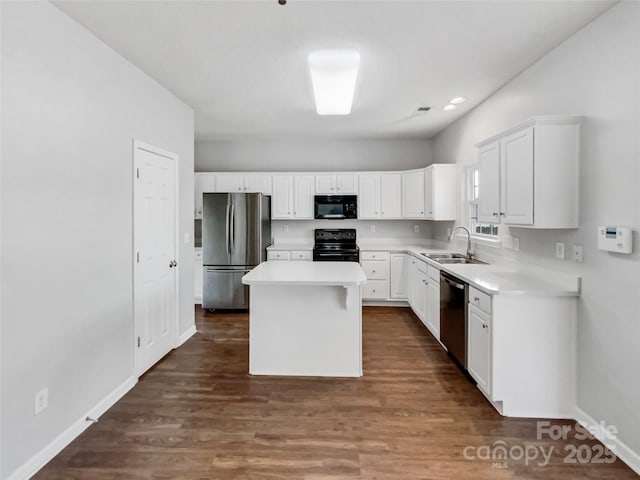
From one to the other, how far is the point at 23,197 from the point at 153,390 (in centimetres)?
178

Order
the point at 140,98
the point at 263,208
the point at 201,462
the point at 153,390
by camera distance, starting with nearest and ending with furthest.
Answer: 1. the point at 201,462
2. the point at 153,390
3. the point at 140,98
4. the point at 263,208

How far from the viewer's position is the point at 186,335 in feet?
13.1

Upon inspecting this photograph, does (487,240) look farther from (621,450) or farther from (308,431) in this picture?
(308,431)

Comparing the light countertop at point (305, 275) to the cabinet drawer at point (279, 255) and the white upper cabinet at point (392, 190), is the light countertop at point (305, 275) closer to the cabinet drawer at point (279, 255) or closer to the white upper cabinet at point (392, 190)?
the cabinet drawer at point (279, 255)

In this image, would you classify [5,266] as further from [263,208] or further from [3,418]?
[263,208]

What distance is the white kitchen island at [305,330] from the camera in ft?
10.3

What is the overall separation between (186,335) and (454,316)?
2.90 meters

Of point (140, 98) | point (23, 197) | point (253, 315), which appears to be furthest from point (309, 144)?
point (23, 197)

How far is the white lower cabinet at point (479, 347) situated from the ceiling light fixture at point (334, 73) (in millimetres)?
2129

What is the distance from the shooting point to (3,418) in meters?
1.79

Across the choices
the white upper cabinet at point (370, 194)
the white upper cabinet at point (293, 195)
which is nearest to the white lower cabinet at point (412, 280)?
the white upper cabinet at point (370, 194)

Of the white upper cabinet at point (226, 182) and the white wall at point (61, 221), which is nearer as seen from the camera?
the white wall at point (61, 221)

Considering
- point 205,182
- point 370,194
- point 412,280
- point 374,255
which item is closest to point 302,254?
point 374,255

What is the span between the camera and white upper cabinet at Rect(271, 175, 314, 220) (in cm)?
570
